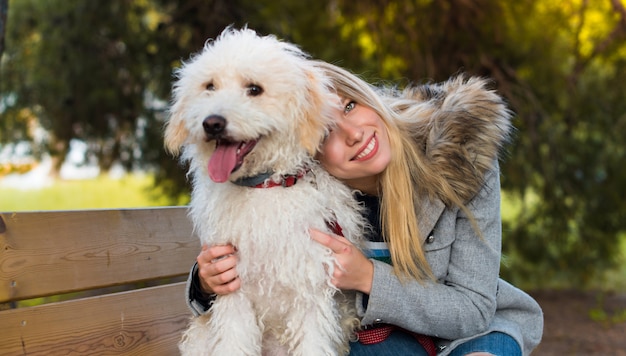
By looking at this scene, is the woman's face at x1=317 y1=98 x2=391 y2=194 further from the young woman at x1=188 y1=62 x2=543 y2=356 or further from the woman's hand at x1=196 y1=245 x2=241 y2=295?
the woman's hand at x1=196 y1=245 x2=241 y2=295

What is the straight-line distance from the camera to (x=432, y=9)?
6.47m

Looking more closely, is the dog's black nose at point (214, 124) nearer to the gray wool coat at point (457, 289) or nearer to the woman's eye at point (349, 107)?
the woman's eye at point (349, 107)

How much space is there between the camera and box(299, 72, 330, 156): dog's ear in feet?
7.91

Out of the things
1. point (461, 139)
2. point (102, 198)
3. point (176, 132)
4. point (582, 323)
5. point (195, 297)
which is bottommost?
point (102, 198)

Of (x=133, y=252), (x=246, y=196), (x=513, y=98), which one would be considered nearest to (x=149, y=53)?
(x=513, y=98)

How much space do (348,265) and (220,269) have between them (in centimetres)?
44

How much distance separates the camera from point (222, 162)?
2.27 metres

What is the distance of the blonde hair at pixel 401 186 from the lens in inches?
103

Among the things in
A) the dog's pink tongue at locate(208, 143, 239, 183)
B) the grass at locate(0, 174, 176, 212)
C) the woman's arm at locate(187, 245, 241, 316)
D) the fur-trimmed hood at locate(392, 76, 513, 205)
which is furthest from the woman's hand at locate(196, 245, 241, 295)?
the grass at locate(0, 174, 176, 212)

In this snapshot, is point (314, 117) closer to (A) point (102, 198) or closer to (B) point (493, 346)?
(B) point (493, 346)

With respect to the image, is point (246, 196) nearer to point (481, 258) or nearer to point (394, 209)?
point (394, 209)

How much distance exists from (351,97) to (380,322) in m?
0.85

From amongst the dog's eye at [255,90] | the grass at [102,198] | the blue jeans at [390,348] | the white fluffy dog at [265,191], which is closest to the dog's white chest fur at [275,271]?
the white fluffy dog at [265,191]

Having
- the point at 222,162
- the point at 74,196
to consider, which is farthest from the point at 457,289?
the point at 74,196
